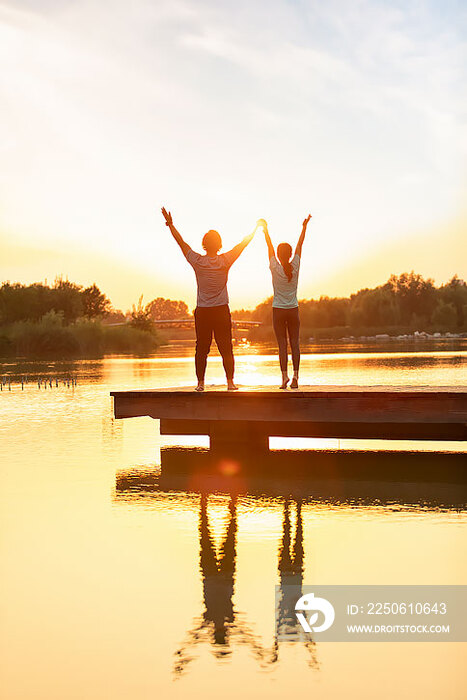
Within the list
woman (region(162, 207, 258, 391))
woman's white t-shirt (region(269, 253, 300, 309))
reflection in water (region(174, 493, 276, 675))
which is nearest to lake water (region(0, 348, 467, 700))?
reflection in water (region(174, 493, 276, 675))

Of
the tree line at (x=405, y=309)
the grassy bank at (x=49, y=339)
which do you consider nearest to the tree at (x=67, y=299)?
the grassy bank at (x=49, y=339)

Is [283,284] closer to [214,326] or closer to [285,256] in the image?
[285,256]

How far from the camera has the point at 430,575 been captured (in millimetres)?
6379

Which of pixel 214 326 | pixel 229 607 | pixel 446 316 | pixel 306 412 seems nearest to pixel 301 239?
pixel 214 326

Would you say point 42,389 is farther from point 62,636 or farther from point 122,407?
point 62,636

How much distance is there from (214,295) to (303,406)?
2.20 metres

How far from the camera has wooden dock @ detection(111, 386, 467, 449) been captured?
12.3 meters

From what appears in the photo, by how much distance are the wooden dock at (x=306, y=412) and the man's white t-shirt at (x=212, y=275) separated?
63.2 inches

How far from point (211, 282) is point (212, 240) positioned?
0.58m

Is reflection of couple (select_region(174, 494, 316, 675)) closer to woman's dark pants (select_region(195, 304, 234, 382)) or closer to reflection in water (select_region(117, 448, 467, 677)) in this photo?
reflection in water (select_region(117, 448, 467, 677))

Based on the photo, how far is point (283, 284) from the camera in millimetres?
12539

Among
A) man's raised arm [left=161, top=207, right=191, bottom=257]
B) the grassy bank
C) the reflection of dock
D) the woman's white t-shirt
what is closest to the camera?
the reflection of dock

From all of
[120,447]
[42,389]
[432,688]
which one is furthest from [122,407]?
[42,389]

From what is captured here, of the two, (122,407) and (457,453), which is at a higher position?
(122,407)
